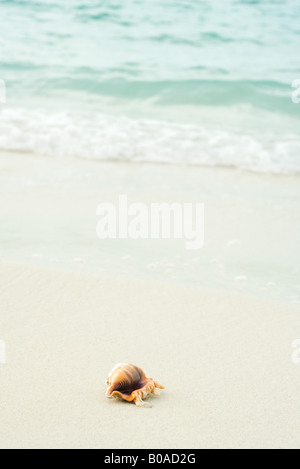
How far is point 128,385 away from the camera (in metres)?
2.29

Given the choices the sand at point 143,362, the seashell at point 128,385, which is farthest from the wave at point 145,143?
the seashell at point 128,385

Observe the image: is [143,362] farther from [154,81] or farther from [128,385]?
[154,81]

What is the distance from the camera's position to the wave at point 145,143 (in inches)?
255

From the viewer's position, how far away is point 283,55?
414 inches

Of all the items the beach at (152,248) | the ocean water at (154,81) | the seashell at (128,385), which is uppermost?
the ocean water at (154,81)

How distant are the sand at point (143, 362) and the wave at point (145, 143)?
10.6 ft

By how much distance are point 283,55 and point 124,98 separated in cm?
342

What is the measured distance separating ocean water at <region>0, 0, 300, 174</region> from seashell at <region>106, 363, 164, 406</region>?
428 cm

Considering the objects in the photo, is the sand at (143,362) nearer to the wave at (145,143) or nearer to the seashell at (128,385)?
the seashell at (128,385)

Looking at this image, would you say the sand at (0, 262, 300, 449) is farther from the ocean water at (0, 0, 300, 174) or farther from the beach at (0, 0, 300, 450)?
the ocean water at (0, 0, 300, 174)

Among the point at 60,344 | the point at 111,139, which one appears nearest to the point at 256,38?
the point at 111,139

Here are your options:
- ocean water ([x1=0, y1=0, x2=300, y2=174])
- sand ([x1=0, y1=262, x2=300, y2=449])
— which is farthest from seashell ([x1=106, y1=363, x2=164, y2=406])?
ocean water ([x1=0, y1=0, x2=300, y2=174])

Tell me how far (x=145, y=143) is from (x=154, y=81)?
2.93 meters

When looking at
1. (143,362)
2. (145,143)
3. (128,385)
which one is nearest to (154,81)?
(145,143)
